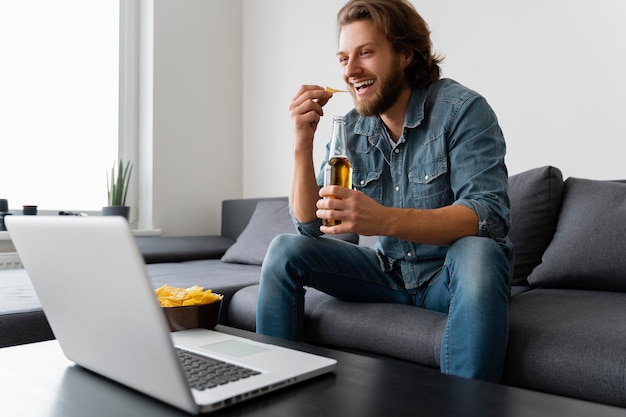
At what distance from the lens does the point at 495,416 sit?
590 millimetres

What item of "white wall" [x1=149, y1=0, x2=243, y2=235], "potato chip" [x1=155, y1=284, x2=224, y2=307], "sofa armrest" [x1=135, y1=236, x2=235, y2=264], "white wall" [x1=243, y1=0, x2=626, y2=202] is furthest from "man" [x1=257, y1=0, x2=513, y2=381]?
"white wall" [x1=149, y1=0, x2=243, y2=235]

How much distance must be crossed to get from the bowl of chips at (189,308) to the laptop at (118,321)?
14 cm

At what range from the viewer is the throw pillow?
8.63 feet

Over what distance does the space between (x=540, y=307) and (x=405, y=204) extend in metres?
0.45

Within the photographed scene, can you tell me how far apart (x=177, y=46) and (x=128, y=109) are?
505mm

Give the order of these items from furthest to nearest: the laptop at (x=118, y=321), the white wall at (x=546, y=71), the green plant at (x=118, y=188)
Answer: the green plant at (x=118, y=188) < the white wall at (x=546, y=71) < the laptop at (x=118, y=321)

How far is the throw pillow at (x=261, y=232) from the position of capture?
263 centimetres

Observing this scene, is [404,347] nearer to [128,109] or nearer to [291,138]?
[291,138]

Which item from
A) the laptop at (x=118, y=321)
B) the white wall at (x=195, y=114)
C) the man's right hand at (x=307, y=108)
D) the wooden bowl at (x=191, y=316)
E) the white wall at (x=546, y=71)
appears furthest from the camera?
the white wall at (x=195, y=114)

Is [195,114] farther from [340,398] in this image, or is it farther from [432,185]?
[340,398]

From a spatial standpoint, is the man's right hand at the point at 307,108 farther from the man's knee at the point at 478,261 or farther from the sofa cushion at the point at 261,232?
the sofa cushion at the point at 261,232

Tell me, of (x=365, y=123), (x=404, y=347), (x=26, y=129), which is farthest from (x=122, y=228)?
(x=26, y=129)

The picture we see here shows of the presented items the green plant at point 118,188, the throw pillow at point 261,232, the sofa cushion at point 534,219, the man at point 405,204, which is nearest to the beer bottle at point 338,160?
the man at point 405,204

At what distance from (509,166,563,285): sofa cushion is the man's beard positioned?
604 mm
